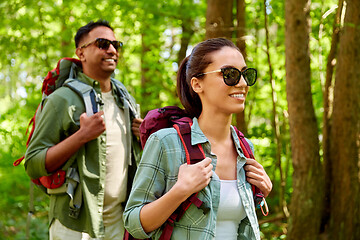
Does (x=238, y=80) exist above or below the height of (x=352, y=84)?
above

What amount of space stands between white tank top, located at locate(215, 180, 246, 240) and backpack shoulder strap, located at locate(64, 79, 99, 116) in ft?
5.27

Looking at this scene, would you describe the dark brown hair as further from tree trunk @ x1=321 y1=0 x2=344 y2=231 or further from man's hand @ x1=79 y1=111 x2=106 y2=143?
tree trunk @ x1=321 y1=0 x2=344 y2=231

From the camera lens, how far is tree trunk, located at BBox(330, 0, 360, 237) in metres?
5.67

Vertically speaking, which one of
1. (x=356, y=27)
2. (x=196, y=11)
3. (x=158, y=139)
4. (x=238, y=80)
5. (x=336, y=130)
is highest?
(x=196, y=11)

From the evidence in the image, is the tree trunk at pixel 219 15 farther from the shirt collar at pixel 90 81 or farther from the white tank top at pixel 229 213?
the white tank top at pixel 229 213

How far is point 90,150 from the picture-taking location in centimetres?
329

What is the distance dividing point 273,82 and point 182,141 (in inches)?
200

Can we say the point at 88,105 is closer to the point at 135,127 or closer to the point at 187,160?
the point at 135,127

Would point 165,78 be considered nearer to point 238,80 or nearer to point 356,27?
point 356,27

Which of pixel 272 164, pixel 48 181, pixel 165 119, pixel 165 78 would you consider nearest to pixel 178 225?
pixel 165 119

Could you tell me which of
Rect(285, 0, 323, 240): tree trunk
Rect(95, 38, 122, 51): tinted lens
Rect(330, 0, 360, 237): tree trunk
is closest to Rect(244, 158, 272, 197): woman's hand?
Rect(95, 38, 122, 51): tinted lens

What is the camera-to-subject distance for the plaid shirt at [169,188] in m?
1.93

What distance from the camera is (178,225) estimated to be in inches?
76.9

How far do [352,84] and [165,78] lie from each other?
13.4ft
